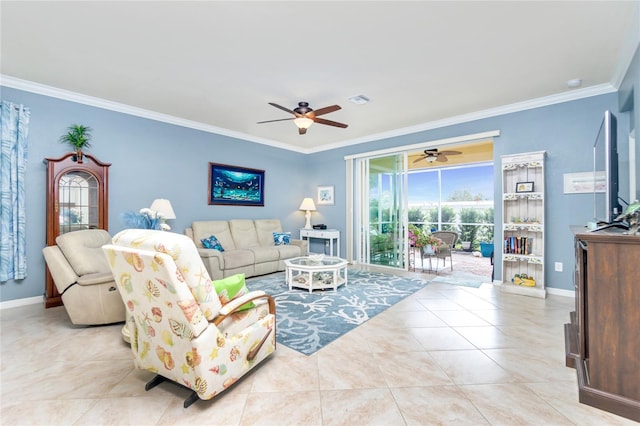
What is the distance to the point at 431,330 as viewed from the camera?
2.70 metres

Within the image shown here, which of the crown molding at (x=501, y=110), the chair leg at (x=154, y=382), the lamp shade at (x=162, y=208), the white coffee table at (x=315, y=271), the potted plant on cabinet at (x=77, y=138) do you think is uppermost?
the crown molding at (x=501, y=110)

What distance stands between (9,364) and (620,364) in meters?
4.07

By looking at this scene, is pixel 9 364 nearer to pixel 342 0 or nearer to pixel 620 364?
pixel 342 0

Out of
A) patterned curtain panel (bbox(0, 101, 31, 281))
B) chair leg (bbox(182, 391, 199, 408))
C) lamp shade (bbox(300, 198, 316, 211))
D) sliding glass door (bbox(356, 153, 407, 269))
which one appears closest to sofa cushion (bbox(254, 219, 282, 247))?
lamp shade (bbox(300, 198, 316, 211))

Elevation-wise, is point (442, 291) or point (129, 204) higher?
point (129, 204)

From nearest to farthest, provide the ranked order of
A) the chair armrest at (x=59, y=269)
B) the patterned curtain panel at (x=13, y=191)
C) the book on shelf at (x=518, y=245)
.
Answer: the chair armrest at (x=59, y=269) < the patterned curtain panel at (x=13, y=191) < the book on shelf at (x=518, y=245)

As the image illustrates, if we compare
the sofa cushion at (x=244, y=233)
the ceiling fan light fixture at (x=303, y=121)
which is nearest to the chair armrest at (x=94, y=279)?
the sofa cushion at (x=244, y=233)

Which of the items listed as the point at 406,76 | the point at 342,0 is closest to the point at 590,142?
the point at 406,76

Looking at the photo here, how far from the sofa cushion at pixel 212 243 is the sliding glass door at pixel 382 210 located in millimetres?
2880

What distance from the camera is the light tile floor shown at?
1.56 meters

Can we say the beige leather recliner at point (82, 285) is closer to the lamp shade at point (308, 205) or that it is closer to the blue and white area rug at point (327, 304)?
the blue and white area rug at point (327, 304)

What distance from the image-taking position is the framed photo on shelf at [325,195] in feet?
21.3

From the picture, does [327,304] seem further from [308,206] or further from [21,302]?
[21,302]

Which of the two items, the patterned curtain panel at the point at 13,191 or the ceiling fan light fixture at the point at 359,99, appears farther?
the ceiling fan light fixture at the point at 359,99
